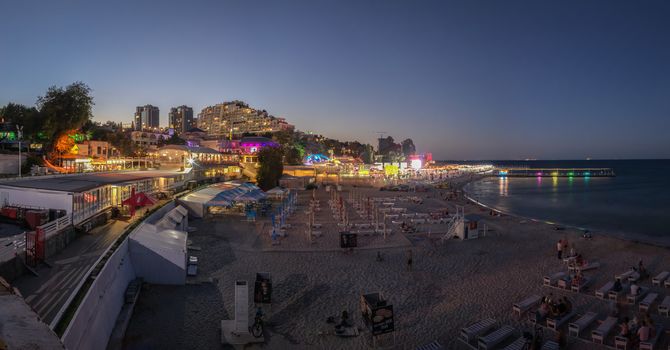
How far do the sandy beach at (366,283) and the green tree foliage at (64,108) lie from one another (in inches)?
936

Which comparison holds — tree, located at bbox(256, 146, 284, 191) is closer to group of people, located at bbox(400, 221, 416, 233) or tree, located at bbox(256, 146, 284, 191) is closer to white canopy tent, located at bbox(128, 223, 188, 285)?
group of people, located at bbox(400, 221, 416, 233)

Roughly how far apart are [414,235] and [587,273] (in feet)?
29.2

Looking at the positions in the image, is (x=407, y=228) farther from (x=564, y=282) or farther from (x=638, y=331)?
(x=638, y=331)

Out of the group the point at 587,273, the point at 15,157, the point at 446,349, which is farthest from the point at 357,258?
the point at 15,157

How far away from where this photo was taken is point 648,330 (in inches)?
420

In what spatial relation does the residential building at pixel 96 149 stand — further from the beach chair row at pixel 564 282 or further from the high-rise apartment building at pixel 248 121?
the high-rise apartment building at pixel 248 121

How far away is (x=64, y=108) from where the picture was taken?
37625 mm

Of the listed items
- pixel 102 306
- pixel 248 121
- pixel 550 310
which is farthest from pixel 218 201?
pixel 248 121

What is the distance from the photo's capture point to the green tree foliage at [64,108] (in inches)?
1480

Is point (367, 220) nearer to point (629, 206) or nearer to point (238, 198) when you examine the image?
point (238, 198)

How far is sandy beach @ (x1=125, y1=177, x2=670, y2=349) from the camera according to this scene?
10.6 meters

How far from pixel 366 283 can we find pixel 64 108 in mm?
37115

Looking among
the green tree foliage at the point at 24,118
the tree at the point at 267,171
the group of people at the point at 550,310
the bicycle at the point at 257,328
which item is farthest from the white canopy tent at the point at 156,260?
the green tree foliage at the point at 24,118

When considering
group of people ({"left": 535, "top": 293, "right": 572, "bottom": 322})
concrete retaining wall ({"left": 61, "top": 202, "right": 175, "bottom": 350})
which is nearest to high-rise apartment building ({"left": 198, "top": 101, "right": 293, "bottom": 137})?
concrete retaining wall ({"left": 61, "top": 202, "right": 175, "bottom": 350})
